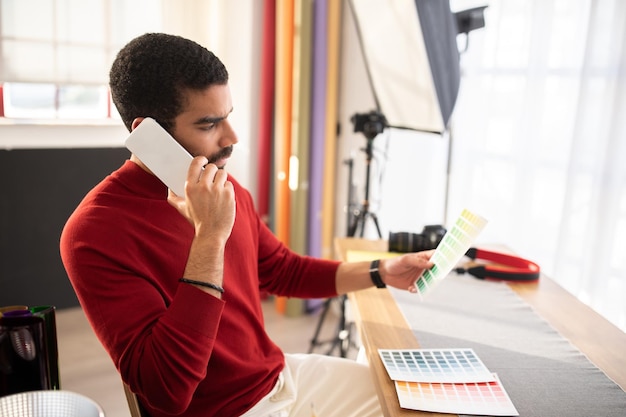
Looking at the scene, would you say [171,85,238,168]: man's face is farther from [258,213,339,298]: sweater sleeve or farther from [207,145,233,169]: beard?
[258,213,339,298]: sweater sleeve

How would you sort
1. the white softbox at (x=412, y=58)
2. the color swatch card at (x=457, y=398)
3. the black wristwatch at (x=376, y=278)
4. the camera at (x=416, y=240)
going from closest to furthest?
the color swatch card at (x=457, y=398), the black wristwatch at (x=376, y=278), the camera at (x=416, y=240), the white softbox at (x=412, y=58)

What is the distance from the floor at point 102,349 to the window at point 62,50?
1035mm

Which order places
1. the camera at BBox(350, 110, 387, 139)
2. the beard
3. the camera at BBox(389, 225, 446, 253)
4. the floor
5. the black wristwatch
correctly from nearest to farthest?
1. the beard
2. the black wristwatch
3. the camera at BBox(389, 225, 446, 253)
4. the camera at BBox(350, 110, 387, 139)
5. the floor

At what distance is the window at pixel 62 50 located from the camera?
2646 millimetres

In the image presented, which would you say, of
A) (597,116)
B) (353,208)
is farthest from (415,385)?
(353,208)

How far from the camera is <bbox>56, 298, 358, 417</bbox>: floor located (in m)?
2.32

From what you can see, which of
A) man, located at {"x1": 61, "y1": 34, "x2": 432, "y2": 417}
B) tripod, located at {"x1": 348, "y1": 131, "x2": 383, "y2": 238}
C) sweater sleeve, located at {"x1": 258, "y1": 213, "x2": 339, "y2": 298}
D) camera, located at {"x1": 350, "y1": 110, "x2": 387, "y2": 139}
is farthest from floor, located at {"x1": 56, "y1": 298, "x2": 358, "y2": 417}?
man, located at {"x1": 61, "y1": 34, "x2": 432, "y2": 417}

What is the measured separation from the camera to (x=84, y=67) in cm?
283

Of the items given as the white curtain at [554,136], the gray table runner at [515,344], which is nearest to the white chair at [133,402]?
the gray table runner at [515,344]

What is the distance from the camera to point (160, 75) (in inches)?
43.6

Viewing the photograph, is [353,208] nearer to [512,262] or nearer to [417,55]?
[417,55]

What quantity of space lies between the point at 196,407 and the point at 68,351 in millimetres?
1769

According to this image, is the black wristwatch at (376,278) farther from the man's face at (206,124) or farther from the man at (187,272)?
the man's face at (206,124)

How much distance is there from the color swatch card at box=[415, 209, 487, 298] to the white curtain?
0.83 meters
